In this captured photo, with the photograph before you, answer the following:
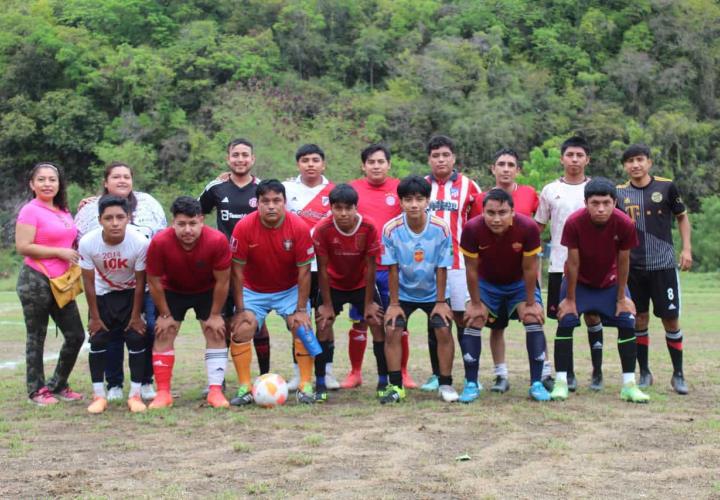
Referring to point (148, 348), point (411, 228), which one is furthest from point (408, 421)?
point (148, 348)

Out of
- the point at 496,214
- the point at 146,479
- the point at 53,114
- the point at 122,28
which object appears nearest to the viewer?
the point at 146,479

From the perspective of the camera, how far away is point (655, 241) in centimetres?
766

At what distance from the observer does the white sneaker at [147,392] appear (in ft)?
24.6

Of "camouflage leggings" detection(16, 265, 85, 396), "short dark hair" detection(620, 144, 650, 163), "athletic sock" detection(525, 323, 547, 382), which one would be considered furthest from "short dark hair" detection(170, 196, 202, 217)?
"short dark hair" detection(620, 144, 650, 163)

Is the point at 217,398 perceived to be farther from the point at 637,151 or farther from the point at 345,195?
the point at 637,151

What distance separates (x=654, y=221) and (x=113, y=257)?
4.67m

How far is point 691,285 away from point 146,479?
82.7 feet

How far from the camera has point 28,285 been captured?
23.9 feet

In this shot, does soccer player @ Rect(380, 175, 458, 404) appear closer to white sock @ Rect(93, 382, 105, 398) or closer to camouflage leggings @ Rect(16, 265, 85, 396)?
white sock @ Rect(93, 382, 105, 398)

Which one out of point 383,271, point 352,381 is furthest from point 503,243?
point 352,381

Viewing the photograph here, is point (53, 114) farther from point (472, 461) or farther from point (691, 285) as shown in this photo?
point (472, 461)

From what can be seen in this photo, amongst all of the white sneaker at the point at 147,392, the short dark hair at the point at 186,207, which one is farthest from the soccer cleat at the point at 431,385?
the short dark hair at the point at 186,207

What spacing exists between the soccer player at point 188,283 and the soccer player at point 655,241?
3.61 m

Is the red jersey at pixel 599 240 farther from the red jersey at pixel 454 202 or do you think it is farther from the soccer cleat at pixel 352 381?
the soccer cleat at pixel 352 381
